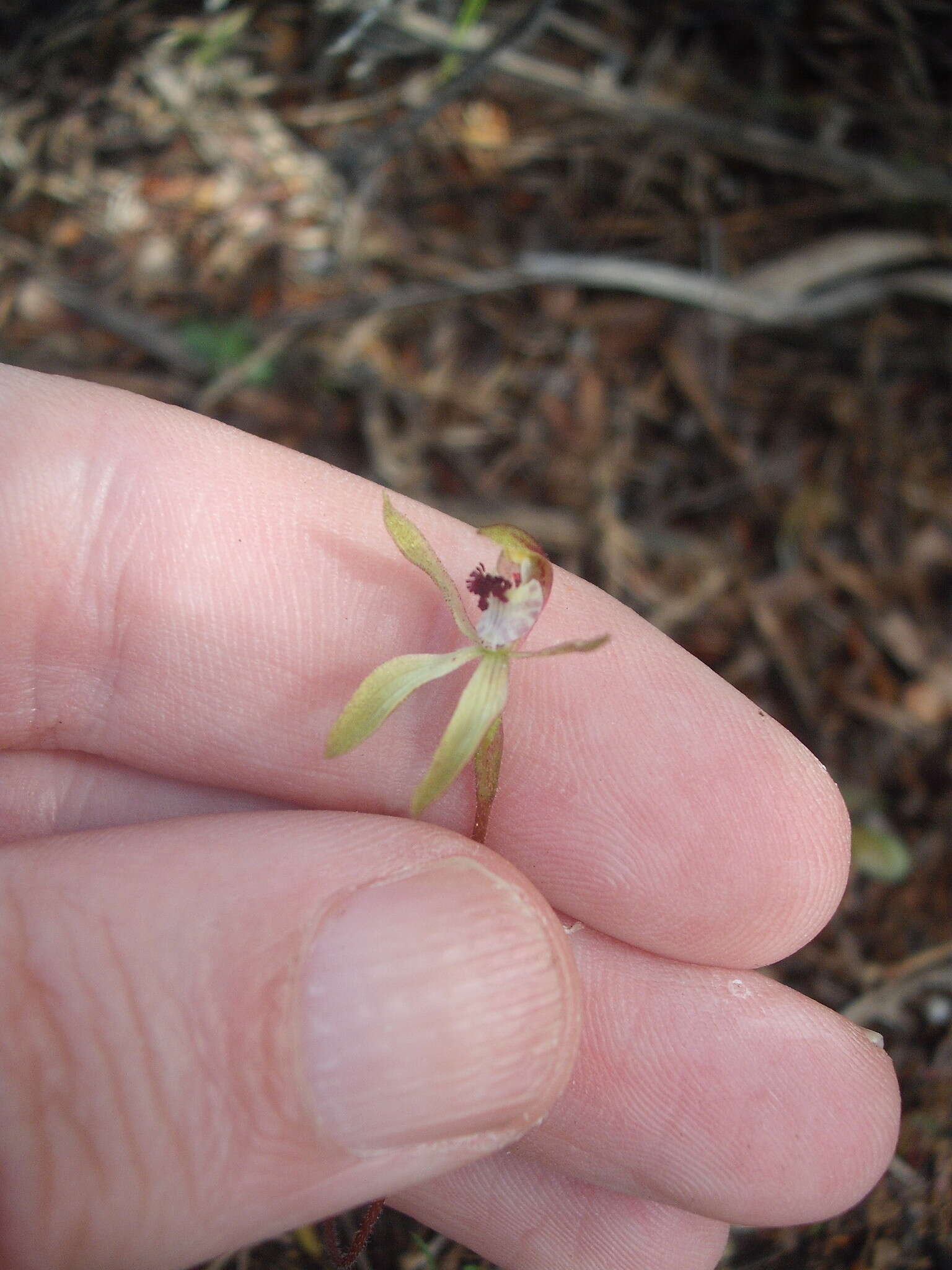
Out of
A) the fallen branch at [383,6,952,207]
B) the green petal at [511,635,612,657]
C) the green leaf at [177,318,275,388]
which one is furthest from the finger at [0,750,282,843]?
the fallen branch at [383,6,952,207]

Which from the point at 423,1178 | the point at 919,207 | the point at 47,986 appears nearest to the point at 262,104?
the point at 919,207

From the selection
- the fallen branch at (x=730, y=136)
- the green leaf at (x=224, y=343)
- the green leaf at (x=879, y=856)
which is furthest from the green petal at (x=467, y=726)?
the fallen branch at (x=730, y=136)

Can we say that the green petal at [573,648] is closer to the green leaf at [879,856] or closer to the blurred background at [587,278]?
the blurred background at [587,278]

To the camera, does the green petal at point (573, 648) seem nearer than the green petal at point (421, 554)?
Yes

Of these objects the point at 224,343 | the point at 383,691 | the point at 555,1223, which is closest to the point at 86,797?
the point at 383,691

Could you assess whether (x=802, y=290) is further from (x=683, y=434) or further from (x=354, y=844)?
(x=354, y=844)

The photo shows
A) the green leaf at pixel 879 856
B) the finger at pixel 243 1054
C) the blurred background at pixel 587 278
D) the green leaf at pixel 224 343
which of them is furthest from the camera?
the green leaf at pixel 224 343
